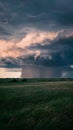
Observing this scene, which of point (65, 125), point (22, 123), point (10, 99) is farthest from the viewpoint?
point (10, 99)

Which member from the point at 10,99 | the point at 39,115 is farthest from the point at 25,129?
the point at 10,99

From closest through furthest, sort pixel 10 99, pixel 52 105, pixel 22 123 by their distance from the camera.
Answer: pixel 22 123, pixel 52 105, pixel 10 99

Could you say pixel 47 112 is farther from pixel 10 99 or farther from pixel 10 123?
pixel 10 99

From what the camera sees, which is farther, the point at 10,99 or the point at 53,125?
the point at 10,99

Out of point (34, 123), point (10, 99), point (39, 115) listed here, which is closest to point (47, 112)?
point (39, 115)

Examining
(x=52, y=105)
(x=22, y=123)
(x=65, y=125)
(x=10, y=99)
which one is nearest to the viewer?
(x=65, y=125)

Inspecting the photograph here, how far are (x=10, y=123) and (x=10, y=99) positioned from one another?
46.9 ft

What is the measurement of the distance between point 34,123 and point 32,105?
891 centimetres

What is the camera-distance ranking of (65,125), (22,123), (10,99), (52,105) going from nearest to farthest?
(65,125)
(22,123)
(52,105)
(10,99)

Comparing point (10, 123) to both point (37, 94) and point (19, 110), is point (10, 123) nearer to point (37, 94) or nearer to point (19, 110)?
point (19, 110)

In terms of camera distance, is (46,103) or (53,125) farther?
(46,103)

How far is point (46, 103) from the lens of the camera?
4409 cm

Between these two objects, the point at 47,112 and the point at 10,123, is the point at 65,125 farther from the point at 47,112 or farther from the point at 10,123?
the point at 10,123

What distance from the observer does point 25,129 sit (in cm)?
3438
